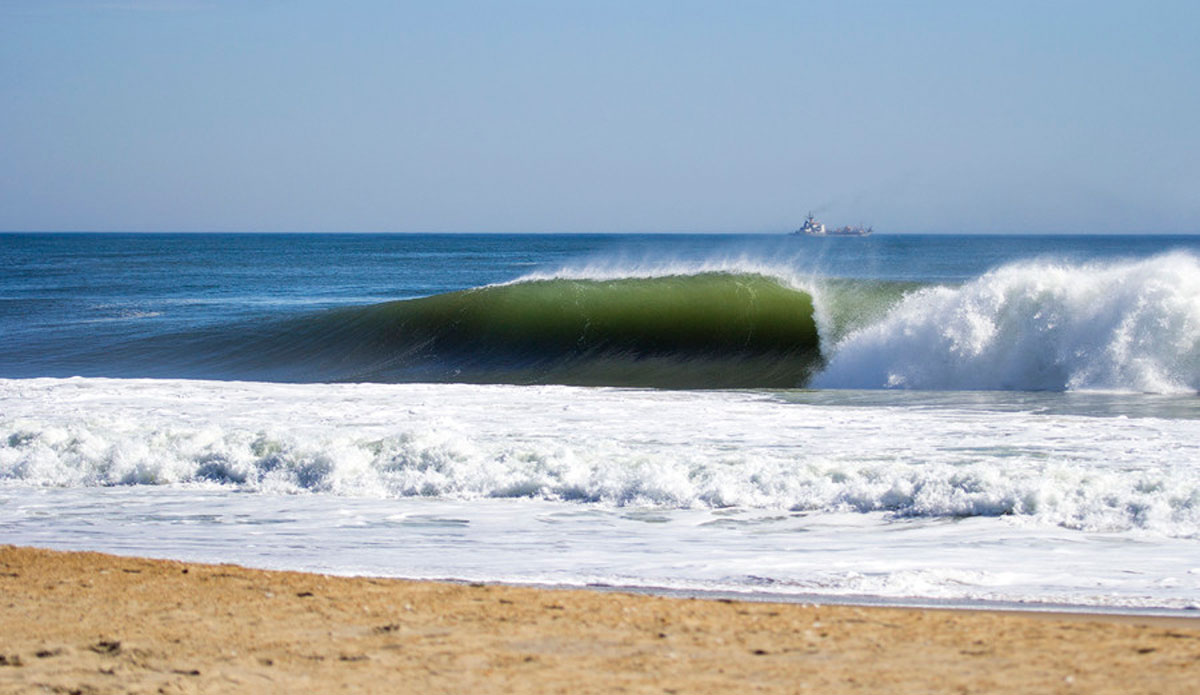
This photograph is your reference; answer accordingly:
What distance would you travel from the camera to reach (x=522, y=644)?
402 cm

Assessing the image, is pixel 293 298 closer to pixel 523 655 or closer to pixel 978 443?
pixel 978 443

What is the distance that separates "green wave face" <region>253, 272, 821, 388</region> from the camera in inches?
653

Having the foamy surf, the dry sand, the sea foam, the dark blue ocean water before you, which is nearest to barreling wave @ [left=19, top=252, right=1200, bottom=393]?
the dark blue ocean water

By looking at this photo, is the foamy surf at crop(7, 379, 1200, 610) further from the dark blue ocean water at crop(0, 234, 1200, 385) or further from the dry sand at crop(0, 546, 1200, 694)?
the dark blue ocean water at crop(0, 234, 1200, 385)

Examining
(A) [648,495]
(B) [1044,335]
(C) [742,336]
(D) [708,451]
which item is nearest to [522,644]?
(A) [648,495]

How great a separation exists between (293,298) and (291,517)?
27.8 meters

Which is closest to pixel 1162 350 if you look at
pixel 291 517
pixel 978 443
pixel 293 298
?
pixel 978 443

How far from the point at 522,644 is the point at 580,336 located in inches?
582

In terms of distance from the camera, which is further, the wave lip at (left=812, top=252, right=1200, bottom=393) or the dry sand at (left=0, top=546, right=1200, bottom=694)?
the wave lip at (left=812, top=252, right=1200, bottom=393)

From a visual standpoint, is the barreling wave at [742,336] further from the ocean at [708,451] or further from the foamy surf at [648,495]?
the foamy surf at [648,495]

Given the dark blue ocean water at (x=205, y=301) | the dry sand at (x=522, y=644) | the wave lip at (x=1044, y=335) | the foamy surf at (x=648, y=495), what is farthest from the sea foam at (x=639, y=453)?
the dark blue ocean water at (x=205, y=301)

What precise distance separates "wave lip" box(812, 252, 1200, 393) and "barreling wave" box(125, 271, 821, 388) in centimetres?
139

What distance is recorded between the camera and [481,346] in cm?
1866

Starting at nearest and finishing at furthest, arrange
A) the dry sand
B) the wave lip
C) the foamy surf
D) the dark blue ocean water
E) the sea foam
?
the dry sand → the foamy surf → the sea foam → the wave lip → the dark blue ocean water
